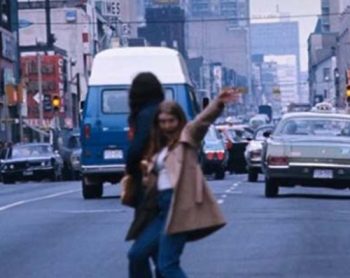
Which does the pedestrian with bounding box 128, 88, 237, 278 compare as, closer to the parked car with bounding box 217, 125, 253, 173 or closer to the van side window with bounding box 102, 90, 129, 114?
the van side window with bounding box 102, 90, 129, 114

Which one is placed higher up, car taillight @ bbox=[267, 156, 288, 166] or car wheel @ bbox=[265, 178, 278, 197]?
car taillight @ bbox=[267, 156, 288, 166]

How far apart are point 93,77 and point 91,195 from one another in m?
2.33

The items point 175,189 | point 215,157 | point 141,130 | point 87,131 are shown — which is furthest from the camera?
point 215,157

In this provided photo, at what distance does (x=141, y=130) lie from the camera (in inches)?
457

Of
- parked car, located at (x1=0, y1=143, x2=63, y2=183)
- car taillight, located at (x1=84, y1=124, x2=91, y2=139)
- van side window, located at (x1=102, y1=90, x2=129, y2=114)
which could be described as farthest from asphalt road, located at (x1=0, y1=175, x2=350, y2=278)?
parked car, located at (x1=0, y1=143, x2=63, y2=183)

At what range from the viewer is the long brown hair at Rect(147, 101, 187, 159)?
11391 millimetres

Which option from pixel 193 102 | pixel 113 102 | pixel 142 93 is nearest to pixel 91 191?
pixel 113 102

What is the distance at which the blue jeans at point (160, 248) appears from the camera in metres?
11.3

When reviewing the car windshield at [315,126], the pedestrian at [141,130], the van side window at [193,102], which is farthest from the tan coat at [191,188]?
the van side window at [193,102]

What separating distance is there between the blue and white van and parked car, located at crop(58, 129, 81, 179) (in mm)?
23367

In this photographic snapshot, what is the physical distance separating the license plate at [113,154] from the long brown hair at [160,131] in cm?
1961

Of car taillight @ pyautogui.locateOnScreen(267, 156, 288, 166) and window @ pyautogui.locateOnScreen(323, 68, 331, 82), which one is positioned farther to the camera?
window @ pyautogui.locateOnScreen(323, 68, 331, 82)

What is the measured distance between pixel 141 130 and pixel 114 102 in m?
19.9

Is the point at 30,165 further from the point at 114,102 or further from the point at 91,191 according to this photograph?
the point at 114,102
